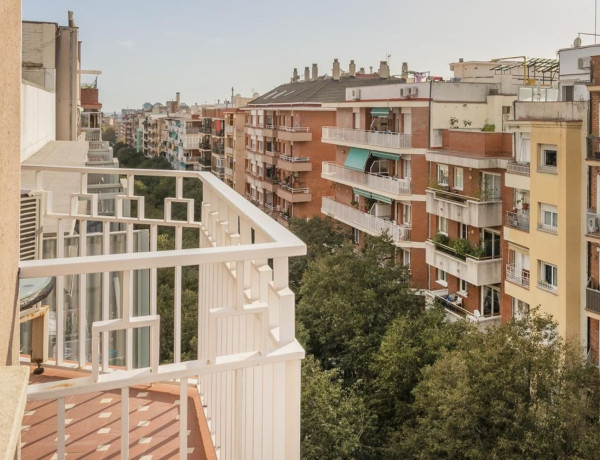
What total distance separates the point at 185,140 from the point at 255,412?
235 ft

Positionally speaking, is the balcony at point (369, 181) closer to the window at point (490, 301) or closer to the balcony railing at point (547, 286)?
the window at point (490, 301)

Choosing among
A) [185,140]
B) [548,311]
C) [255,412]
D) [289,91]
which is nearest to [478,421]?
[548,311]

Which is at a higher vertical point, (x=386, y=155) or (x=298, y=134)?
(x=298, y=134)

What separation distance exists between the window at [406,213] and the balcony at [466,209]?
230 centimetres

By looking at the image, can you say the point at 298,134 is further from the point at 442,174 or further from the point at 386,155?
the point at 442,174

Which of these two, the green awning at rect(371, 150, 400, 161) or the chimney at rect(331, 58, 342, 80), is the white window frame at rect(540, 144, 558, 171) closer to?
the green awning at rect(371, 150, 400, 161)

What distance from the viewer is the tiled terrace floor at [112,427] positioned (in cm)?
308

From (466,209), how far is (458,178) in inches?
76.2

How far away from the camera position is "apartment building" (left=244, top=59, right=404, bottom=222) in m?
38.7

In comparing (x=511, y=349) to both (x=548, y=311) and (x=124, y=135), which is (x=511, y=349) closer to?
(x=548, y=311)

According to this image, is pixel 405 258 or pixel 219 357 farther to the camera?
pixel 405 258

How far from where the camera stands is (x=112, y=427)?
130 inches

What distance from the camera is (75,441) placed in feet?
10.4

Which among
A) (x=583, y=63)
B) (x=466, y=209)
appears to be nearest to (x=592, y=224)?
(x=466, y=209)
